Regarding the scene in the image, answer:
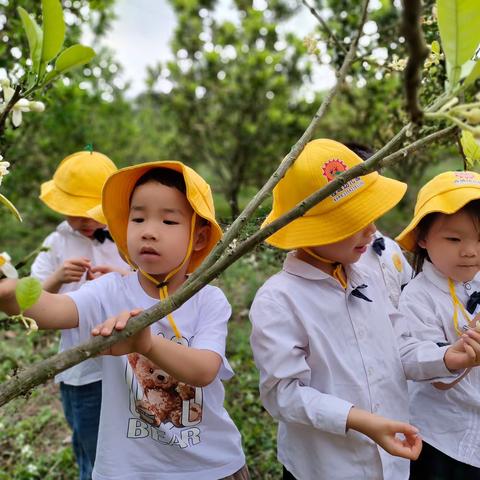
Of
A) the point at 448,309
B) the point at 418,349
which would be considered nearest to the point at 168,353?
the point at 418,349

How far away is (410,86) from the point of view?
0.70 m

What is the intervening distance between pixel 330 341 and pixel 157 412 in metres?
0.52

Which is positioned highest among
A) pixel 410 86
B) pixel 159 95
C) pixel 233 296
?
pixel 159 95

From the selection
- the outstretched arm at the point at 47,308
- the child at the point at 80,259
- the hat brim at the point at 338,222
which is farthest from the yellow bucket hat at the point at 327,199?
the child at the point at 80,259

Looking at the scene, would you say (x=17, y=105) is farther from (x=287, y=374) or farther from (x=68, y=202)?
(x=68, y=202)

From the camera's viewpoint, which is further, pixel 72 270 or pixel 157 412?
pixel 72 270

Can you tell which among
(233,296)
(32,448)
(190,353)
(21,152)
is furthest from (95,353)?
(21,152)

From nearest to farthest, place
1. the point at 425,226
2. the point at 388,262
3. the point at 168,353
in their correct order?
the point at 168,353 → the point at 425,226 → the point at 388,262

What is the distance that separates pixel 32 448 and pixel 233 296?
7.34 ft

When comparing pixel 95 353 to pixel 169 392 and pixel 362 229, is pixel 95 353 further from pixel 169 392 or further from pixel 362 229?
pixel 362 229

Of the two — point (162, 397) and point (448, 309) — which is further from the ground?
point (448, 309)

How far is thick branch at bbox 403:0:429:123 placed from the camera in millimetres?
623

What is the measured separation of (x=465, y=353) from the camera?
1.48m

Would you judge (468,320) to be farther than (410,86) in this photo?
Yes
